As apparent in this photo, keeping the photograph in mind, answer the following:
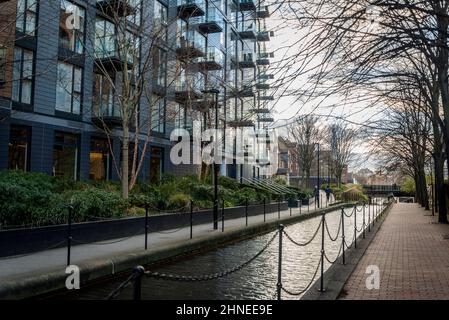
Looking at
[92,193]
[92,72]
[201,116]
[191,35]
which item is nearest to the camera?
[92,193]

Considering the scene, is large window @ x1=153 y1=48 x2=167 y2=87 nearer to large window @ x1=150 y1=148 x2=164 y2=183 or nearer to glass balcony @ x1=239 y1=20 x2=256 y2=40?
large window @ x1=150 y1=148 x2=164 y2=183

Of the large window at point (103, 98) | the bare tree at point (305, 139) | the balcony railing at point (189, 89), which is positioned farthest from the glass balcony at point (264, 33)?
the bare tree at point (305, 139)

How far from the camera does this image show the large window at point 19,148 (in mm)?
18719

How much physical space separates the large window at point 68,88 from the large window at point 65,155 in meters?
1.36

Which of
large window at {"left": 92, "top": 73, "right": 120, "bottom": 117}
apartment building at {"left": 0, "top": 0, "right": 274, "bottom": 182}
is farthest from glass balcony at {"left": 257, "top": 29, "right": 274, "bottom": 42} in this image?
large window at {"left": 92, "top": 73, "right": 120, "bottom": 117}

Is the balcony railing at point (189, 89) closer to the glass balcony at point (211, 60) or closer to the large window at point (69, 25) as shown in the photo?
the glass balcony at point (211, 60)

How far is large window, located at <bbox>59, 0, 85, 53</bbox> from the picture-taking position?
21.3m

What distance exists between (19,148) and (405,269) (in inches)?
648

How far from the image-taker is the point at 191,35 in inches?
1265

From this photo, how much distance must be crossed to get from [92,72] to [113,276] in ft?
55.0

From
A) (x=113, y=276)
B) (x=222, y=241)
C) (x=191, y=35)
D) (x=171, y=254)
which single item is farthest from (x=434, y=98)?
(x=191, y=35)

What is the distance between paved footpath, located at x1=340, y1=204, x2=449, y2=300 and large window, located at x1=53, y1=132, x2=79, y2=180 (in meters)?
14.8

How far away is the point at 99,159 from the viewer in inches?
954
